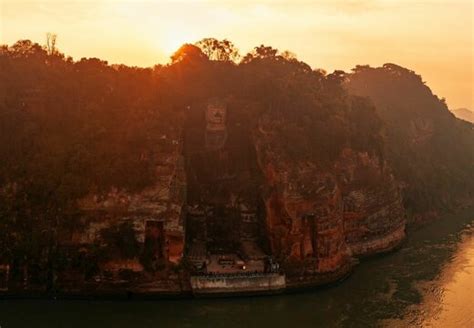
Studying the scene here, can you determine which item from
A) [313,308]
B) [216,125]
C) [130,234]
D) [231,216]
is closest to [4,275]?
[130,234]

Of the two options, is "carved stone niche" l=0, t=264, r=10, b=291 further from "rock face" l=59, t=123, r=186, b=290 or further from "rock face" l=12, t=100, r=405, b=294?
"rock face" l=59, t=123, r=186, b=290

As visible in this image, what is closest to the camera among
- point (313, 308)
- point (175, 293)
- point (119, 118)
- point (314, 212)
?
point (313, 308)

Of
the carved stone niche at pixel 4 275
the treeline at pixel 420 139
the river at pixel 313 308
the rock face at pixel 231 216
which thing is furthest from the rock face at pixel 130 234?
the treeline at pixel 420 139

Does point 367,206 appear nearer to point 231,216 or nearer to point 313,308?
point 231,216

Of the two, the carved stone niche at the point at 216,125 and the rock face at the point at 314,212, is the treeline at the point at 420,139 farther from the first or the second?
the carved stone niche at the point at 216,125

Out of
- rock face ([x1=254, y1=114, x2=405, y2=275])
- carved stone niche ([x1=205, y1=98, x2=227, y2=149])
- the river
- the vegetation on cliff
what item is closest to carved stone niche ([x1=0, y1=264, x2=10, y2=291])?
the vegetation on cliff

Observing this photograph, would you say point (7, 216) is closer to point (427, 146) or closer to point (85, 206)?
point (85, 206)

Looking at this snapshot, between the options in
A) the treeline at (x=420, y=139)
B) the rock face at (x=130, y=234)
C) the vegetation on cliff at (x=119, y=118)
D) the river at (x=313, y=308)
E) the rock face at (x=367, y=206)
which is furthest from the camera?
the treeline at (x=420, y=139)

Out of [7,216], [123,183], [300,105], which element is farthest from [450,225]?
[7,216]
